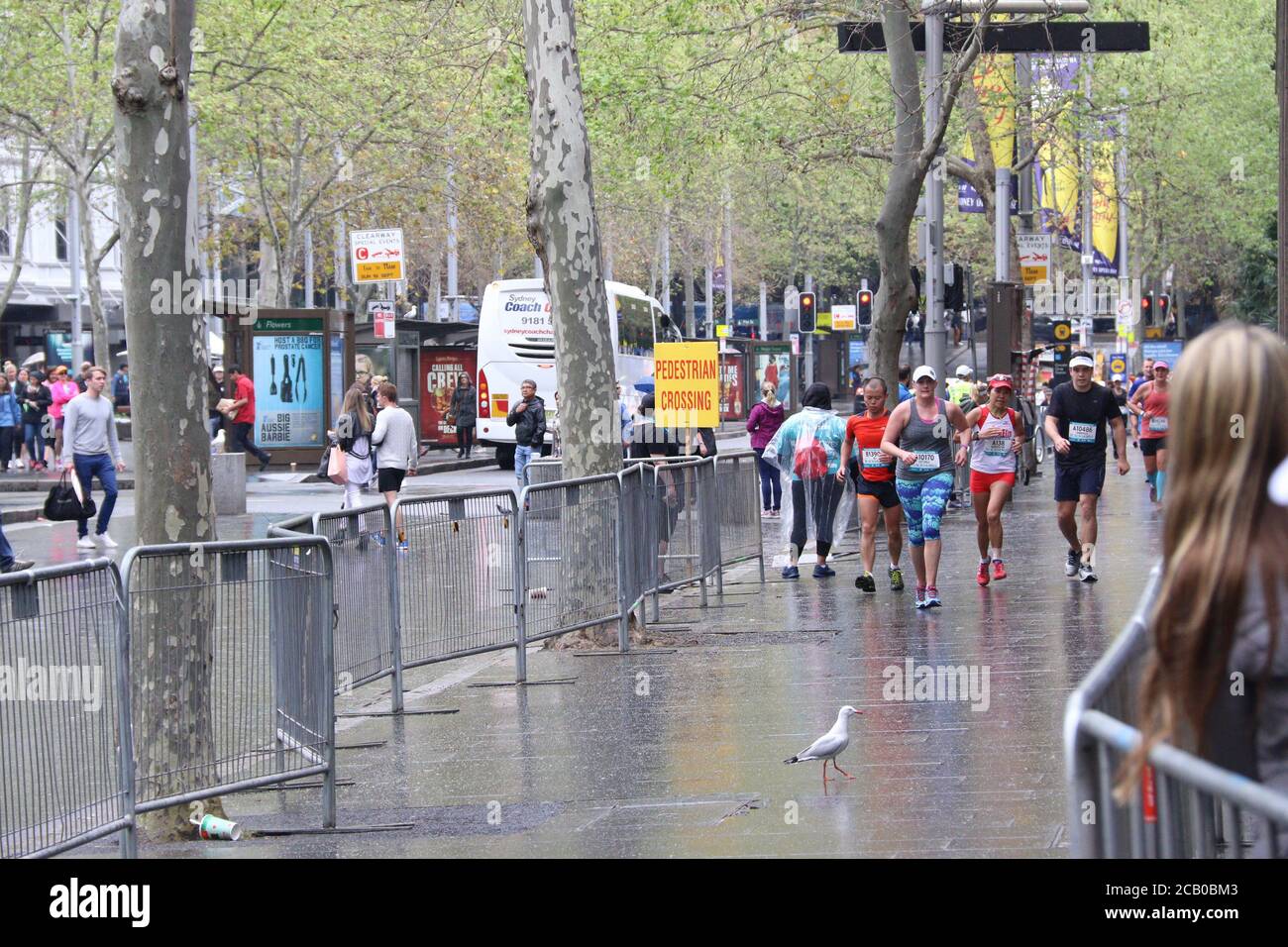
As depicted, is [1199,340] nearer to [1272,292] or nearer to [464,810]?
A: [464,810]

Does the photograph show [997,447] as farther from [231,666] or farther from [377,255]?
[377,255]

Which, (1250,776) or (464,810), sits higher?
(1250,776)

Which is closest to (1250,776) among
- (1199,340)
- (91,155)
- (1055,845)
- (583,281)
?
(1199,340)

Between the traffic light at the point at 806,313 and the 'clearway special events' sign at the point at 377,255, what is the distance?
26.0 feet

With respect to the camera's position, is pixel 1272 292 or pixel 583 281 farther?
pixel 1272 292

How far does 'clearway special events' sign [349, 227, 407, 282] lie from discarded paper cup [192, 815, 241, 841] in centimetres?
2885

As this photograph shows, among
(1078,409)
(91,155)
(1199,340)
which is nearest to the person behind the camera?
(1199,340)

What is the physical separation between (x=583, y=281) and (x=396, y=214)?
96.7 ft

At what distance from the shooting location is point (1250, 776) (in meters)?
3.14

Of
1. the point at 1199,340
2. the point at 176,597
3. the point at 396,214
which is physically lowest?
the point at 176,597

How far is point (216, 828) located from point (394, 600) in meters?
2.60

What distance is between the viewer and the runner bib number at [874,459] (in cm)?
1484

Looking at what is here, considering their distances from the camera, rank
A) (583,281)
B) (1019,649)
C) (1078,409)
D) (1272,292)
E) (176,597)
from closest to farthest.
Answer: (176,597) < (1019,649) < (583,281) < (1078,409) < (1272,292)

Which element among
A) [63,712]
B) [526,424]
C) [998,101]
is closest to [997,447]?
[63,712]
